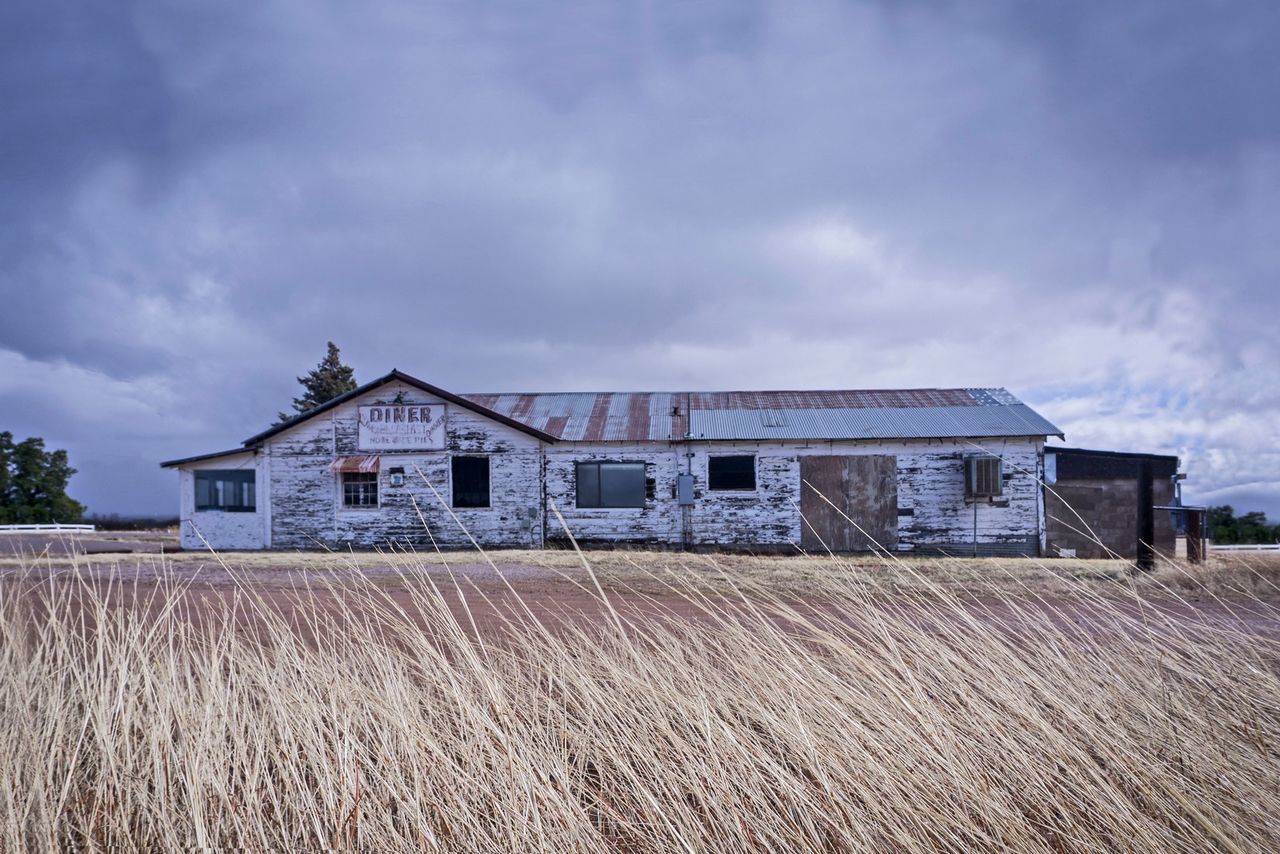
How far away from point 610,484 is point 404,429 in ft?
19.0

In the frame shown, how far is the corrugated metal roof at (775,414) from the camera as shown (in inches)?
777

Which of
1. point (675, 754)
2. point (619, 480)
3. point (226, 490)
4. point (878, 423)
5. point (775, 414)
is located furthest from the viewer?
point (226, 490)

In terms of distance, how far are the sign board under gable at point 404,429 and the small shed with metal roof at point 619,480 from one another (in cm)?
4

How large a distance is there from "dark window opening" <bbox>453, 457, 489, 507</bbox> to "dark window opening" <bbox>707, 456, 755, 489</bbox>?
6.07 m

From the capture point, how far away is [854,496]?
1942 cm

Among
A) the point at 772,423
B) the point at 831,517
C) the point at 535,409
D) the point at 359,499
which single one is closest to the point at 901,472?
the point at 831,517

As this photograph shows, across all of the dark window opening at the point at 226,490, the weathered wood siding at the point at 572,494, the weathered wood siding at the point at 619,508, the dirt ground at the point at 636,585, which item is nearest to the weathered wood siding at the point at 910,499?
the weathered wood siding at the point at 572,494

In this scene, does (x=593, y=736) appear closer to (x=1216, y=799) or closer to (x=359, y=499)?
(x=1216, y=799)

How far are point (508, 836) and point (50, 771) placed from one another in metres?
1.92

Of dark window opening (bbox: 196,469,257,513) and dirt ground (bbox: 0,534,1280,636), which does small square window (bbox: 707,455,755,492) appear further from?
dark window opening (bbox: 196,469,257,513)

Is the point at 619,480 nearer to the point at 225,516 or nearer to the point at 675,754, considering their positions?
the point at 225,516

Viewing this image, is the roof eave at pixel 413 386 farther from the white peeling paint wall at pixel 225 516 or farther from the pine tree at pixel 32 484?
the pine tree at pixel 32 484

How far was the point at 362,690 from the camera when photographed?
352 cm

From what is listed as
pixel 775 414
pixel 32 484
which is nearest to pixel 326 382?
pixel 32 484
